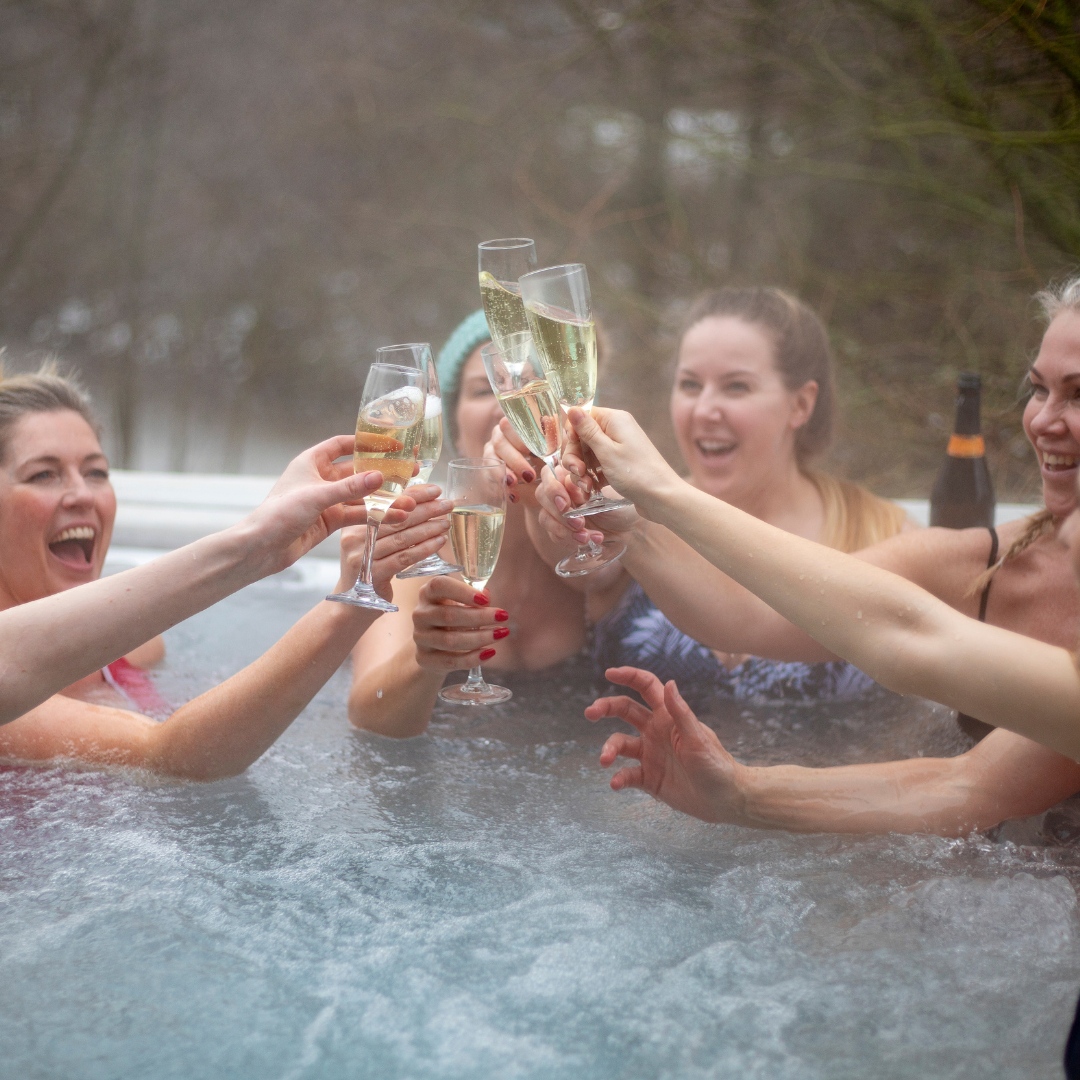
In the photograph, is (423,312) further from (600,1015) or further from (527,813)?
(600,1015)

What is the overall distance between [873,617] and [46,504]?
62.9 inches

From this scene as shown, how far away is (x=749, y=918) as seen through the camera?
5.40ft

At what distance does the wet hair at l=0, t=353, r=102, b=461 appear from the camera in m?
2.24

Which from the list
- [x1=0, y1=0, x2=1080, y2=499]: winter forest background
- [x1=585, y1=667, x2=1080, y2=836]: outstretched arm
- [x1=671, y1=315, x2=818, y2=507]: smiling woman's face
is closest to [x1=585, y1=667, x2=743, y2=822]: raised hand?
[x1=585, y1=667, x2=1080, y2=836]: outstretched arm

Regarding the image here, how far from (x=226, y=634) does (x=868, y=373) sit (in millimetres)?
3634

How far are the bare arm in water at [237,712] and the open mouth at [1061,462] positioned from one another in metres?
1.00

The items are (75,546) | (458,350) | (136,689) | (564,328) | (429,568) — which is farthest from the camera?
(458,350)

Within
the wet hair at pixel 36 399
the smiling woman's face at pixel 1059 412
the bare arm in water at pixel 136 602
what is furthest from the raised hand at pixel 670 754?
the wet hair at pixel 36 399

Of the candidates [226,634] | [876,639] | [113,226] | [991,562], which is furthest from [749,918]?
[113,226]

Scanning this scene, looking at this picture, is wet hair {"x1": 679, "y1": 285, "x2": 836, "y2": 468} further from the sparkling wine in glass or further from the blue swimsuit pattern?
the sparkling wine in glass

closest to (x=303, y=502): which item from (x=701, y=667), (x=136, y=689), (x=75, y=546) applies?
(x=75, y=546)

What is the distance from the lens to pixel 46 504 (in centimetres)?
222

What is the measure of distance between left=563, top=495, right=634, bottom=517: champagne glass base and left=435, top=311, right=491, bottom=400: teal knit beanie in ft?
3.12

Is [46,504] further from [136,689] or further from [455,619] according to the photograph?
[455,619]
